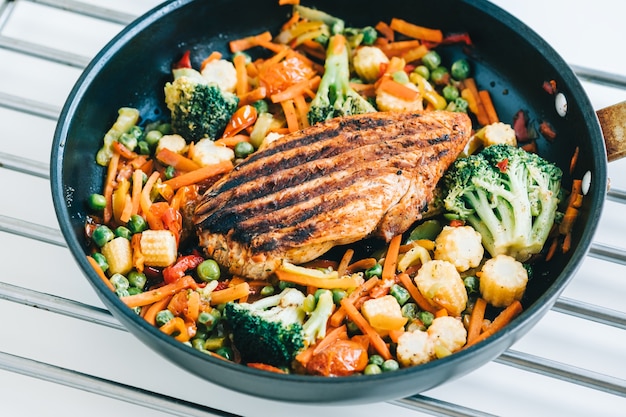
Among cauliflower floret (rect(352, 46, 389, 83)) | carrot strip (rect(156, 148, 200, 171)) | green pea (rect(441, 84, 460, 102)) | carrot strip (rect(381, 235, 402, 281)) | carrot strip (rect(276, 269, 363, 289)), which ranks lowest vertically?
carrot strip (rect(276, 269, 363, 289))

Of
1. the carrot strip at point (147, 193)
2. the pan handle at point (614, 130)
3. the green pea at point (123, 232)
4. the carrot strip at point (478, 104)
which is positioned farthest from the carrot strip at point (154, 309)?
the pan handle at point (614, 130)

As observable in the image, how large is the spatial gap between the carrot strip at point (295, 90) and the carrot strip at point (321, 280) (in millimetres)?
1146

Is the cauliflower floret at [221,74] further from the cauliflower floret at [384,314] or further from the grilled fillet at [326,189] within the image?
the cauliflower floret at [384,314]

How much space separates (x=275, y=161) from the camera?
13.1ft

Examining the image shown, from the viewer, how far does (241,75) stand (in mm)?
4621

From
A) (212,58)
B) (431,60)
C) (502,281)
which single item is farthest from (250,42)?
(502,281)

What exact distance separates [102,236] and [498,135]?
2189 mm

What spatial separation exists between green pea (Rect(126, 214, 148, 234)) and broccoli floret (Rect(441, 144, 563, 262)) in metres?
1.58

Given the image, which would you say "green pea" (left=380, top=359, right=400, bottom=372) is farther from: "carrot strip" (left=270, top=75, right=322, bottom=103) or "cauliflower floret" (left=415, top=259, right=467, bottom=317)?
"carrot strip" (left=270, top=75, right=322, bottom=103)

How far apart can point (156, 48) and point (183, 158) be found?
77cm

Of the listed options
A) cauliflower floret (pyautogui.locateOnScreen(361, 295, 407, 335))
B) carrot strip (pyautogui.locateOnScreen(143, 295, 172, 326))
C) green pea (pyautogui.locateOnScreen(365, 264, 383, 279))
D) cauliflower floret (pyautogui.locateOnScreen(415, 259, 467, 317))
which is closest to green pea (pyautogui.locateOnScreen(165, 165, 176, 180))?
carrot strip (pyautogui.locateOnScreen(143, 295, 172, 326))

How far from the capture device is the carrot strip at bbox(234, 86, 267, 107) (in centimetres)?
450

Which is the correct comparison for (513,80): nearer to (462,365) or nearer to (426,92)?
(426,92)

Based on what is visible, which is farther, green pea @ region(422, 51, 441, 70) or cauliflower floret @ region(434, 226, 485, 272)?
green pea @ region(422, 51, 441, 70)
